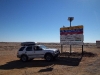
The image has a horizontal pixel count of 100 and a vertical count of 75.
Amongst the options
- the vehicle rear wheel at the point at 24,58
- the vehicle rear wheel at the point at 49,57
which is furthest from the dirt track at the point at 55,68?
the vehicle rear wheel at the point at 24,58

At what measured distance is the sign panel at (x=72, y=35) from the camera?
2064 cm

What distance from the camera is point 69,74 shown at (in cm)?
1059

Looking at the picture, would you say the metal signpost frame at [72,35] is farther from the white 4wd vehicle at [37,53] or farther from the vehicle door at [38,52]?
the vehicle door at [38,52]

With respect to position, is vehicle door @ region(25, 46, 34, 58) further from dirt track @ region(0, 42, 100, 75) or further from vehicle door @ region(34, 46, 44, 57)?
dirt track @ region(0, 42, 100, 75)

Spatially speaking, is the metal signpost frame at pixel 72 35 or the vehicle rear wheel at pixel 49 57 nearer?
the vehicle rear wheel at pixel 49 57

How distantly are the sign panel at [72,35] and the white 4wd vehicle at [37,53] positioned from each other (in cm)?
365

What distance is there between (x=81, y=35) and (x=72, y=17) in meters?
3.33

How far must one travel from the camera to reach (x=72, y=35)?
2128 cm

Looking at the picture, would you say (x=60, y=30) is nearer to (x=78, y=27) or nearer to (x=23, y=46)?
(x=78, y=27)

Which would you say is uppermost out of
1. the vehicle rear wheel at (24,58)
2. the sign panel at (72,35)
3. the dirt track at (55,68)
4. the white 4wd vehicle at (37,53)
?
the sign panel at (72,35)

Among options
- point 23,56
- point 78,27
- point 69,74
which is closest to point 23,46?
point 23,56

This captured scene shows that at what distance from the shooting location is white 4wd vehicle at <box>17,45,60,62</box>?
17.6 m

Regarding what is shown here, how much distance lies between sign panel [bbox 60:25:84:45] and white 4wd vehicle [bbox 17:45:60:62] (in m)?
3.65

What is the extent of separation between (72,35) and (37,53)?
5.85 m
